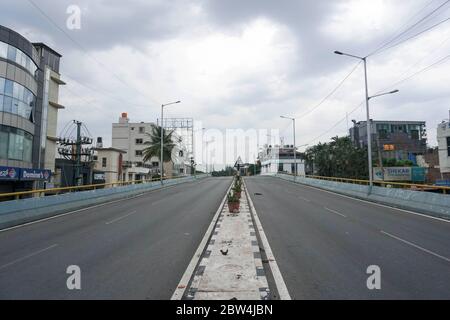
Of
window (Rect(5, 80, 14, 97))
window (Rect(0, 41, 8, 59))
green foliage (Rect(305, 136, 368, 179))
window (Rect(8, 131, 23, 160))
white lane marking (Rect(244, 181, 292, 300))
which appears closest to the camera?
white lane marking (Rect(244, 181, 292, 300))

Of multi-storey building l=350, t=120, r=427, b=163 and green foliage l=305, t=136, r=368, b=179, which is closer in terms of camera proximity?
green foliage l=305, t=136, r=368, b=179

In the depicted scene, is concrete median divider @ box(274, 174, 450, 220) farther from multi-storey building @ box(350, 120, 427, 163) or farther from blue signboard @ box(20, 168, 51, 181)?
multi-storey building @ box(350, 120, 427, 163)

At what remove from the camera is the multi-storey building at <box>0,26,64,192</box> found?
990 inches

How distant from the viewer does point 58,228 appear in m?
11.3

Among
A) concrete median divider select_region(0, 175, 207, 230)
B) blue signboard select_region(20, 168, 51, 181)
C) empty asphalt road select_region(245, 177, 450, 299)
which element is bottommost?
empty asphalt road select_region(245, 177, 450, 299)

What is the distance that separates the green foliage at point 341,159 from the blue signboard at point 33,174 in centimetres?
4127

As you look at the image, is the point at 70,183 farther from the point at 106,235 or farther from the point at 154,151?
the point at 106,235

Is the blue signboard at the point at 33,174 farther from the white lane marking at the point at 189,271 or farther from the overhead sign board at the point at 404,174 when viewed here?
the overhead sign board at the point at 404,174

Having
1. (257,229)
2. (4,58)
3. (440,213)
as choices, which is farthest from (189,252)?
(4,58)

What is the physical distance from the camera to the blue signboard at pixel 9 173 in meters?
23.1

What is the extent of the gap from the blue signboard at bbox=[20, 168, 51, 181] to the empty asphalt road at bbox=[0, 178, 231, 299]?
15.8 meters

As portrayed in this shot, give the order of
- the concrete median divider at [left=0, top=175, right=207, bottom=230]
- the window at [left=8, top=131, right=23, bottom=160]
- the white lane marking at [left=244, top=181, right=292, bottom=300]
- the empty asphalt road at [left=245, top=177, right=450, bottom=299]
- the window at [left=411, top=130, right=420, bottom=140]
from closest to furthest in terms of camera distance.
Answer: the white lane marking at [left=244, top=181, right=292, bottom=300], the empty asphalt road at [left=245, top=177, right=450, bottom=299], the concrete median divider at [left=0, top=175, right=207, bottom=230], the window at [left=8, top=131, right=23, bottom=160], the window at [left=411, top=130, right=420, bottom=140]

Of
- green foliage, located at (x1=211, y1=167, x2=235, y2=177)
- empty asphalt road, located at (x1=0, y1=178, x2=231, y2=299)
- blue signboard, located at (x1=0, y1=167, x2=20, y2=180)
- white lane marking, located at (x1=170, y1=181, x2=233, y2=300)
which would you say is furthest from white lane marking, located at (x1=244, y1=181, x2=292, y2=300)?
green foliage, located at (x1=211, y1=167, x2=235, y2=177)
